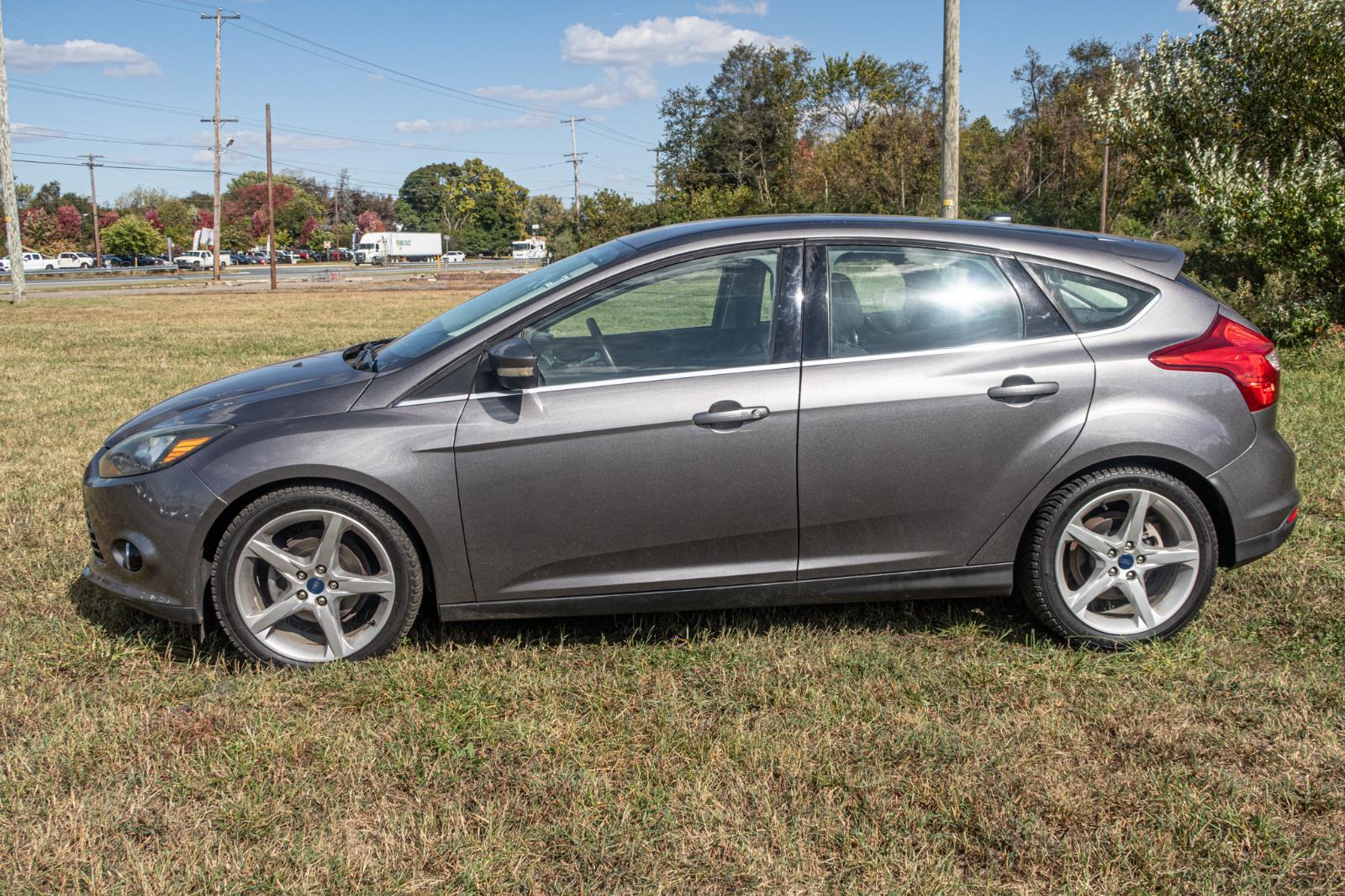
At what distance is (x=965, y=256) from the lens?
166 inches

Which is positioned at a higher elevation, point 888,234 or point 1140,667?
point 888,234

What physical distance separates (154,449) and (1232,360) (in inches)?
160

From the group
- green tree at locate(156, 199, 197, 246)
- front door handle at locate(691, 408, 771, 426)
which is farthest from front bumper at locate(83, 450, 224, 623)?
green tree at locate(156, 199, 197, 246)

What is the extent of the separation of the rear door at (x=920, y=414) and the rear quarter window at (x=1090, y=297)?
0.08 meters

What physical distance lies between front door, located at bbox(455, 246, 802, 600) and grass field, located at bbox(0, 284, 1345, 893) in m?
0.42

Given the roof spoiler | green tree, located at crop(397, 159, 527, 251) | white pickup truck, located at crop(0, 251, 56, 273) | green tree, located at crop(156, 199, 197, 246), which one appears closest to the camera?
the roof spoiler

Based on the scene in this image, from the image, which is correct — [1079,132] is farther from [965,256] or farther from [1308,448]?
[965,256]

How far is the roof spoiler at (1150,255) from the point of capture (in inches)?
170

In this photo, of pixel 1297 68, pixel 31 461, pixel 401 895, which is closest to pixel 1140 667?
pixel 401 895

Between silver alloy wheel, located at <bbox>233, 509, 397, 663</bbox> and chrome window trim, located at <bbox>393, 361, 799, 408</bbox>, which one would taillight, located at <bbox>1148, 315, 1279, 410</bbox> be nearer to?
chrome window trim, located at <bbox>393, 361, 799, 408</bbox>

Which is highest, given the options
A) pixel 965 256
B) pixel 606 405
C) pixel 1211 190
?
pixel 1211 190

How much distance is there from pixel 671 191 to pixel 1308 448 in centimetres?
5852

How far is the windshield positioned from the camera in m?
4.18

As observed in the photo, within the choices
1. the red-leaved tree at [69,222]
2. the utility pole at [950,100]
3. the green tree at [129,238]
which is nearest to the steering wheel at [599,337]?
the utility pole at [950,100]
